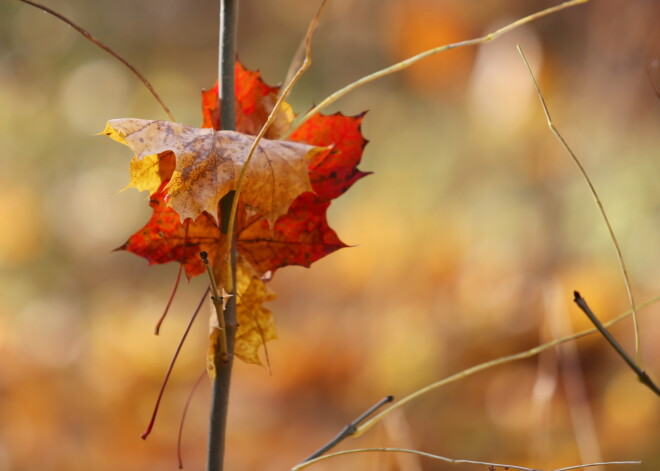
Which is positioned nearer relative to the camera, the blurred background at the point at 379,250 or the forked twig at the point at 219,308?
the forked twig at the point at 219,308

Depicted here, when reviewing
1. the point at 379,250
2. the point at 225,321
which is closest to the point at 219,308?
the point at 225,321

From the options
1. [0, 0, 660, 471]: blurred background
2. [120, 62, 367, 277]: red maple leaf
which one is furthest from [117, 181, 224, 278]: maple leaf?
[0, 0, 660, 471]: blurred background

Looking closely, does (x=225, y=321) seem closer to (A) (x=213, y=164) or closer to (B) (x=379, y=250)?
(A) (x=213, y=164)

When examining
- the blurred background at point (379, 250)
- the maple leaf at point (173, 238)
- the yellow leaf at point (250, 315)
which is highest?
the blurred background at point (379, 250)

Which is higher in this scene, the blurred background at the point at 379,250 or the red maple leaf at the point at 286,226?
the blurred background at the point at 379,250

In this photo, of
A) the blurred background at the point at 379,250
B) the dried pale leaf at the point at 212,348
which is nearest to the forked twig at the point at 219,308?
the dried pale leaf at the point at 212,348

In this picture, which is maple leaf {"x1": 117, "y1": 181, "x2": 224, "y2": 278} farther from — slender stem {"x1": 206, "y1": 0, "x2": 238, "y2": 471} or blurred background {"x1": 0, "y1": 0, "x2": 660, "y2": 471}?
blurred background {"x1": 0, "y1": 0, "x2": 660, "y2": 471}

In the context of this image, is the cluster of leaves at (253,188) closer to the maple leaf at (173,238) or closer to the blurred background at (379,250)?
the maple leaf at (173,238)
